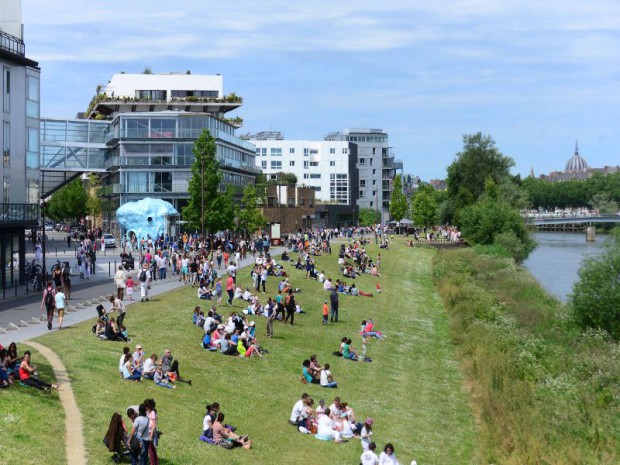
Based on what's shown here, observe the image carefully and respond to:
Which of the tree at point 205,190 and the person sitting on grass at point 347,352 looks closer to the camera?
the person sitting on grass at point 347,352

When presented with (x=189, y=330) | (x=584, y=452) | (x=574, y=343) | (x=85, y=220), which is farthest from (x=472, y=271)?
(x=85, y=220)

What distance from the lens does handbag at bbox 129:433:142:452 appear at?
16.9 meters

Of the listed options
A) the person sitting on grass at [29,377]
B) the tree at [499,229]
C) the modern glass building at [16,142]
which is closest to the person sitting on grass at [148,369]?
the person sitting on grass at [29,377]

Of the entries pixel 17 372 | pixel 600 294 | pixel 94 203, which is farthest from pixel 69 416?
pixel 94 203

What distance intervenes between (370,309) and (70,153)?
1582 inches

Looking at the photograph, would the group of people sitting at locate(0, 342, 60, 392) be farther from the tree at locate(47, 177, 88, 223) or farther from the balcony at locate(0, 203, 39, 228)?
the tree at locate(47, 177, 88, 223)

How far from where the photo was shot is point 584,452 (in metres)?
22.9

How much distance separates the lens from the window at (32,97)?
4516cm

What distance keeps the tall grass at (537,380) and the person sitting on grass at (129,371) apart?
33.3 feet

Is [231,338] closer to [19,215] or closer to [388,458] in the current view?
[388,458]

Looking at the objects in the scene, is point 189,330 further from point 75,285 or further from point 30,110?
point 30,110

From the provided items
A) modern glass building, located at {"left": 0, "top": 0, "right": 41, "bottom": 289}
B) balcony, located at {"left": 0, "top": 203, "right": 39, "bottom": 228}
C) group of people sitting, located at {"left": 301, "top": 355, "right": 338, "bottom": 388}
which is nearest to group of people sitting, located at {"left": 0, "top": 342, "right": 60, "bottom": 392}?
group of people sitting, located at {"left": 301, "top": 355, "right": 338, "bottom": 388}

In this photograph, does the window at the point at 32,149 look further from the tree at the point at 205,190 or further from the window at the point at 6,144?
the tree at the point at 205,190

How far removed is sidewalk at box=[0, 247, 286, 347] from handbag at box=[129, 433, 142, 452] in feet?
33.9
